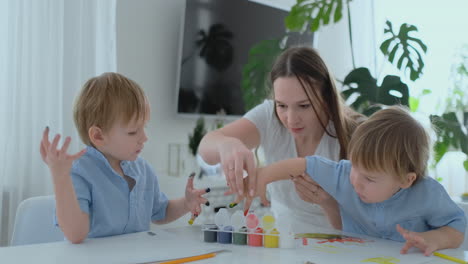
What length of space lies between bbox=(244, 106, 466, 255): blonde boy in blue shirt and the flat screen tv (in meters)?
1.95

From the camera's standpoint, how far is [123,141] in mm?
1225

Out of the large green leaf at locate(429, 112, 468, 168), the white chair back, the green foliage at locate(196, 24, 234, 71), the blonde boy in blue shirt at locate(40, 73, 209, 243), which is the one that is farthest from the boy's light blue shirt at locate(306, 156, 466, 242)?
the green foliage at locate(196, 24, 234, 71)

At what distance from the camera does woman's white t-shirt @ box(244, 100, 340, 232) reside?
1496mm

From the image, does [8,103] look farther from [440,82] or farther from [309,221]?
[440,82]

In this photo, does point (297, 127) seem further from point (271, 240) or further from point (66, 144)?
point (66, 144)

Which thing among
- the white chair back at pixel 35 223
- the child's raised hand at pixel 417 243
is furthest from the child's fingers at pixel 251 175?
the white chair back at pixel 35 223

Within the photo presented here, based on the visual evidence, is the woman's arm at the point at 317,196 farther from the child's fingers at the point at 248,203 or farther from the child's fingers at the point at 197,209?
the child's fingers at the point at 197,209

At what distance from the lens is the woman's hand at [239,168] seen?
1.11m

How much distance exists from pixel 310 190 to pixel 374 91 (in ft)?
4.15

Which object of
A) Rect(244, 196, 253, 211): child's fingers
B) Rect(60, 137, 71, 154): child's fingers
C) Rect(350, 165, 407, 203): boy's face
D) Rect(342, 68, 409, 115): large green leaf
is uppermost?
Rect(342, 68, 409, 115): large green leaf

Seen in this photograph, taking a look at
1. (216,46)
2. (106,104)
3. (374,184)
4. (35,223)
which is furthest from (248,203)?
(216,46)

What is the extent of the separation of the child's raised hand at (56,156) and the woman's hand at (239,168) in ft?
1.10

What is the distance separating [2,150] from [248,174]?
4.96 feet

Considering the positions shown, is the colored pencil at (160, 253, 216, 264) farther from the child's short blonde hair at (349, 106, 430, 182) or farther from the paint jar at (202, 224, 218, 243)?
the child's short blonde hair at (349, 106, 430, 182)
